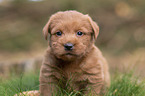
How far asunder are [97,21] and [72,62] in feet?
29.0

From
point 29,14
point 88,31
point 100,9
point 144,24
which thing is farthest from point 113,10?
point 88,31

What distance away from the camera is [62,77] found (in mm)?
3777

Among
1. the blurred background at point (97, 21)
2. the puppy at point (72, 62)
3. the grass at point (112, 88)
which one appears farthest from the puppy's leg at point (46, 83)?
the blurred background at point (97, 21)

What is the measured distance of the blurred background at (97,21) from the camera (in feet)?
36.6

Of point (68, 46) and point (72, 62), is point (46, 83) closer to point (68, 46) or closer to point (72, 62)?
point (72, 62)

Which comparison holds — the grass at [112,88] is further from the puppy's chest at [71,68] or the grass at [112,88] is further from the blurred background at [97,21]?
the blurred background at [97,21]

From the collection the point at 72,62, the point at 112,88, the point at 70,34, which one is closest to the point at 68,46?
the point at 70,34

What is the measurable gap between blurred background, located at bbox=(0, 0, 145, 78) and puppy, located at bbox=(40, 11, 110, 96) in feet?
22.4

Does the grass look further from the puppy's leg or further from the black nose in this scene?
the black nose

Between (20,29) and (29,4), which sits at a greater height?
(29,4)

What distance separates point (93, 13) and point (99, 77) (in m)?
9.09

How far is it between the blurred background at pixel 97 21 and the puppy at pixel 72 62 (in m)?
6.84

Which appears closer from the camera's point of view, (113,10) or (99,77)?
(99,77)

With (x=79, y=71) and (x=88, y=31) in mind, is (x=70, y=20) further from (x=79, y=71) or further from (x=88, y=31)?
(x=79, y=71)
